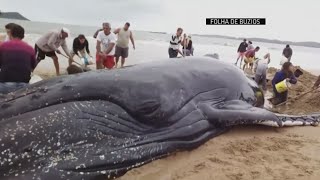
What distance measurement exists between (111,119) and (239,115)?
2287 mm

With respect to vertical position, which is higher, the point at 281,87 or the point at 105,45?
the point at 105,45

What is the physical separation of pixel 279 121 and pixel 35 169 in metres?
4.38

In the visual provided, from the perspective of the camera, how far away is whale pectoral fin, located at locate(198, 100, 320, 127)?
6.39 meters

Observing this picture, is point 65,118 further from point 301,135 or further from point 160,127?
point 301,135

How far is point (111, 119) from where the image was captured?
5297mm

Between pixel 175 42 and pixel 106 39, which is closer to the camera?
pixel 106 39

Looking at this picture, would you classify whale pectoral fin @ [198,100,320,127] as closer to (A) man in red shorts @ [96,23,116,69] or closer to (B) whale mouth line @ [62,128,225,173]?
(B) whale mouth line @ [62,128,225,173]

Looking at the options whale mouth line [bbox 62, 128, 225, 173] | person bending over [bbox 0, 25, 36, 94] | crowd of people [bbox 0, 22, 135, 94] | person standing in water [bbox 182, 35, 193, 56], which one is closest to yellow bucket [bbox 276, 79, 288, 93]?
crowd of people [bbox 0, 22, 135, 94]

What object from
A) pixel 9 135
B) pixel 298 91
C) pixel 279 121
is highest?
pixel 9 135

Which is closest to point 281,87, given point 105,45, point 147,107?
point 105,45

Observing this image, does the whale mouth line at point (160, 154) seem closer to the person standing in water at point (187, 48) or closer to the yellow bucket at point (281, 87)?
the yellow bucket at point (281, 87)

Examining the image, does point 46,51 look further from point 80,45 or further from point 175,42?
point 175,42

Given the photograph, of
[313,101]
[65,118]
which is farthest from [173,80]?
[313,101]

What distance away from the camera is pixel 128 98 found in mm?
5492
